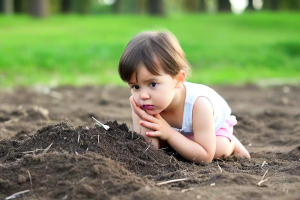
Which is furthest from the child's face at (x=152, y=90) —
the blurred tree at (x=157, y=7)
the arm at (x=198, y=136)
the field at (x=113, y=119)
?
the blurred tree at (x=157, y=7)

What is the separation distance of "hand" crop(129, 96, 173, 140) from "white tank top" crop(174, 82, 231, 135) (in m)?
0.18

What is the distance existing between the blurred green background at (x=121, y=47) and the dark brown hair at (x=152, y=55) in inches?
78.0

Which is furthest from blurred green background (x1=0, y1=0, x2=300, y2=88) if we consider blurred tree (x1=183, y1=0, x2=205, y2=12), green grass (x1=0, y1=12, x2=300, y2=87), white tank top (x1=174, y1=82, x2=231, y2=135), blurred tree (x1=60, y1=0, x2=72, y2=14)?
blurred tree (x1=183, y1=0, x2=205, y2=12)

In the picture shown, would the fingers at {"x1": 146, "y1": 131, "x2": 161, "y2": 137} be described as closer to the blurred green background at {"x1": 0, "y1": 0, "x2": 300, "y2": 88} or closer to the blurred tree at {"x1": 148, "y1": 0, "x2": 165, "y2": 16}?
the blurred green background at {"x1": 0, "y1": 0, "x2": 300, "y2": 88}

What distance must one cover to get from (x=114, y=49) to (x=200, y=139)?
10.1 meters

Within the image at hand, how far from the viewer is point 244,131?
4.95 meters

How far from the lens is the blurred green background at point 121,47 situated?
1026 cm

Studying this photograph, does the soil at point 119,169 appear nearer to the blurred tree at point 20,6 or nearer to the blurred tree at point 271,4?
the blurred tree at point 20,6

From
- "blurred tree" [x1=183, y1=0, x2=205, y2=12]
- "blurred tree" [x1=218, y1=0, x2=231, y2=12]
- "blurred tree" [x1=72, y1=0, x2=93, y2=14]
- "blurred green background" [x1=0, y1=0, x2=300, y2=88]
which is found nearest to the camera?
"blurred green background" [x1=0, y1=0, x2=300, y2=88]

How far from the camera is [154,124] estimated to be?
320cm

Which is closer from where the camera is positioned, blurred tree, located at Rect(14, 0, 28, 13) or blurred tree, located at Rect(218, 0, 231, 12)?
blurred tree, located at Rect(14, 0, 28, 13)

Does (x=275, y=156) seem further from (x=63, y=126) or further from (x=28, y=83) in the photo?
(x=28, y=83)

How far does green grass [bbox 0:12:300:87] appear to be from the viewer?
10.3 m

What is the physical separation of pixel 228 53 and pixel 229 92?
519cm
